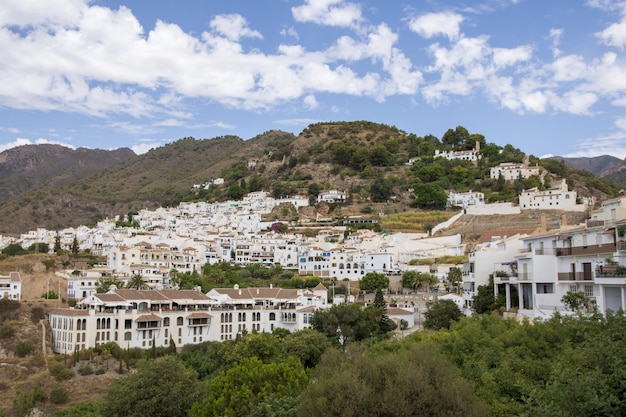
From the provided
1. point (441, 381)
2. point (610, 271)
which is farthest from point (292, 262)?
point (441, 381)

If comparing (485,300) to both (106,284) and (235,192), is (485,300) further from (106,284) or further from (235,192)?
(235,192)

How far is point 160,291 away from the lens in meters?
37.3

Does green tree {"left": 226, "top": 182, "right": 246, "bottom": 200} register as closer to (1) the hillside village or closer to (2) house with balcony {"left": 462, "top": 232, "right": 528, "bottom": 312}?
(1) the hillside village

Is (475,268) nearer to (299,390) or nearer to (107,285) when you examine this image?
(299,390)

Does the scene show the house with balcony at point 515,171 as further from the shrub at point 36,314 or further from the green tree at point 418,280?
the shrub at point 36,314

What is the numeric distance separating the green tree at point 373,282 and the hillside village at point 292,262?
1.95 meters

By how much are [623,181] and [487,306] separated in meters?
80.4

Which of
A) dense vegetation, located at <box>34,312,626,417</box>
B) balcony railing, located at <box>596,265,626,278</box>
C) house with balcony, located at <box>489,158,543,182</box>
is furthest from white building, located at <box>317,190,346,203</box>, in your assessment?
balcony railing, located at <box>596,265,626,278</box>

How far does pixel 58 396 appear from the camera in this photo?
1115 inches

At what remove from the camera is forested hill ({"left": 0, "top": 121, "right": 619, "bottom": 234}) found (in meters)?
72.5

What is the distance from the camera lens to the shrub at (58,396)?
2823 centimetres

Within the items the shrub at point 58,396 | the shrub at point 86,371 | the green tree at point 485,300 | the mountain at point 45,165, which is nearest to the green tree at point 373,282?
the green tree at point 485,300

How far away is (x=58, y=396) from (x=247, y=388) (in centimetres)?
1630

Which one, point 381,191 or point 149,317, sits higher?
point 381,191
